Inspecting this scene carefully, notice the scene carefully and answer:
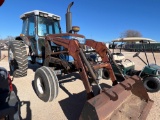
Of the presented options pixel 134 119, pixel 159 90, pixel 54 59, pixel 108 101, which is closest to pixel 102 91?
pixel 108 101

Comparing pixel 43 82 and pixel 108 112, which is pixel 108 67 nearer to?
pixel 108 112

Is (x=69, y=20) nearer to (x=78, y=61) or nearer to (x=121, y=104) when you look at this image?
(x=78, y=61)

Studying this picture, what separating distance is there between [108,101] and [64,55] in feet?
8.63

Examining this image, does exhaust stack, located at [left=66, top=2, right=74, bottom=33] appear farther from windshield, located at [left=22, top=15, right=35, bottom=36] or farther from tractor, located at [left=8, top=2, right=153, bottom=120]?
windshield, located at [left=22, top=15, right=35, bottom=36]

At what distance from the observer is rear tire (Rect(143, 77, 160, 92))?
526 centimetres

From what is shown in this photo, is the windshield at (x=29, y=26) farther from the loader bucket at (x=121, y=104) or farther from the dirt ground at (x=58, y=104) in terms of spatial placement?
the loader bucket at (x=121, y=104)

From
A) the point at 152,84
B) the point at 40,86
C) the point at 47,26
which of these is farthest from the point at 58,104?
the point at 47,26

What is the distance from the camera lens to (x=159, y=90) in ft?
17.9

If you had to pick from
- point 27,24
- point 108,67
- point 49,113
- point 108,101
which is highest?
point 27,24

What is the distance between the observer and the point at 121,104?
11.7ft

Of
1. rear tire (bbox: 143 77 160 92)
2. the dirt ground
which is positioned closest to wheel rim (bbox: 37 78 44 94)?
the dirt ground

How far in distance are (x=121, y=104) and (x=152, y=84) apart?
2410mm

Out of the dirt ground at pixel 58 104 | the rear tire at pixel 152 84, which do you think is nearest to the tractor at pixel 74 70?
the dirt ground at pixel 58 104

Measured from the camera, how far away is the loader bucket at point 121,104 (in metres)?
2.57
